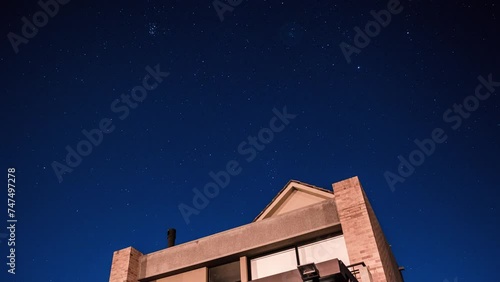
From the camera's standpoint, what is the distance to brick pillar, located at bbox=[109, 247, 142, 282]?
11.5m

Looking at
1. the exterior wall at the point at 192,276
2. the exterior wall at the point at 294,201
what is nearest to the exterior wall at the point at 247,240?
the exterior wall at the point at 192,276

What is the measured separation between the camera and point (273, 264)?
10.5 m

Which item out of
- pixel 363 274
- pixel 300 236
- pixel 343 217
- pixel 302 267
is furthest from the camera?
pixel 300 236

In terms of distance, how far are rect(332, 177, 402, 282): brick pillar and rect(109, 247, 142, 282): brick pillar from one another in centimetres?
661

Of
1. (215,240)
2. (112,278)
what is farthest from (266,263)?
(112,278)

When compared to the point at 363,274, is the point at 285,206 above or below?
above

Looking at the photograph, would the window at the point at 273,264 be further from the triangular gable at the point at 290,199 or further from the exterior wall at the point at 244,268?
the triangular gable at the point at 290,199

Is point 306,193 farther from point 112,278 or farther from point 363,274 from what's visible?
point 112,278

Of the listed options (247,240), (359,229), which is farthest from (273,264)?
(359,229)

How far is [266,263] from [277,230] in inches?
38.2

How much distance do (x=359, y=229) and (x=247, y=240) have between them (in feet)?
11.1

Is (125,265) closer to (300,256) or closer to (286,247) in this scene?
(286,247)

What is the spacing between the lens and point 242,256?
10.9 meters

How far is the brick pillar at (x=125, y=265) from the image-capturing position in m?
11.5
